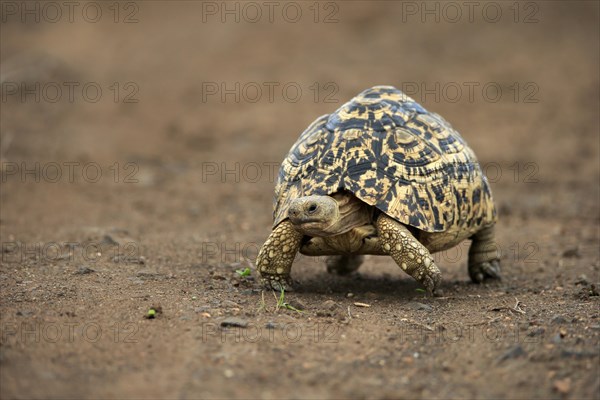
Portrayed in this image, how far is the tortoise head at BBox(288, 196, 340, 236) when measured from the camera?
19.3 feet

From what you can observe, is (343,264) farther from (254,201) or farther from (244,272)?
(254,201)

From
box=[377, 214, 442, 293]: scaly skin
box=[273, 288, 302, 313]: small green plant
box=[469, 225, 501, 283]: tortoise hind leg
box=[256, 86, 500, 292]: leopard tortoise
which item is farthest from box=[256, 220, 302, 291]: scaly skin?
box=[469, 225, 501, 283]: tortoise hind leg

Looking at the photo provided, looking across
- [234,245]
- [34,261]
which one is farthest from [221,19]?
[34,261]

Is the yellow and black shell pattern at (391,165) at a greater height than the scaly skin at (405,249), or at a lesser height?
greater

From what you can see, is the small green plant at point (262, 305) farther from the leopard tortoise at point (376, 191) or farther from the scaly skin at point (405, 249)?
the scaly skin at point (405, 249)

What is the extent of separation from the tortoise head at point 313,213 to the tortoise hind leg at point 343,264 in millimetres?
1752

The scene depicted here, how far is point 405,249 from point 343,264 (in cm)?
175

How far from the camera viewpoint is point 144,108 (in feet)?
55.4

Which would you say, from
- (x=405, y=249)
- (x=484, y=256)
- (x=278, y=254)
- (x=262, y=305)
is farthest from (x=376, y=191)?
(x=484, y=256)

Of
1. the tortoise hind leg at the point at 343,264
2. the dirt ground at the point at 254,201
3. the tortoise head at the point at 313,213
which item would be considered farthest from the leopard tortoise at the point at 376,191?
the tortoise hind leg at the point at 343,264

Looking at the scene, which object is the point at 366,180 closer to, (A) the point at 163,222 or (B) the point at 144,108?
(A) the point at 163,222

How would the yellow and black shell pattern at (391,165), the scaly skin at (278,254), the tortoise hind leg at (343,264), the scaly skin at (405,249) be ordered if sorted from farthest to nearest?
the tortoise hind leg at (343,264) → the scaly skin at (278,254) → the yellow and black shell pattern at (391,165) → the scaly skin at (405,249)

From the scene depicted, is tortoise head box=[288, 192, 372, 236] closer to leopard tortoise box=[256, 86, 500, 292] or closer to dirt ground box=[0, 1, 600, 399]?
leopard tortoise box=[256, 86, 500, 292]

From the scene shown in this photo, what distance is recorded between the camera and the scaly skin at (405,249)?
20.2ft
